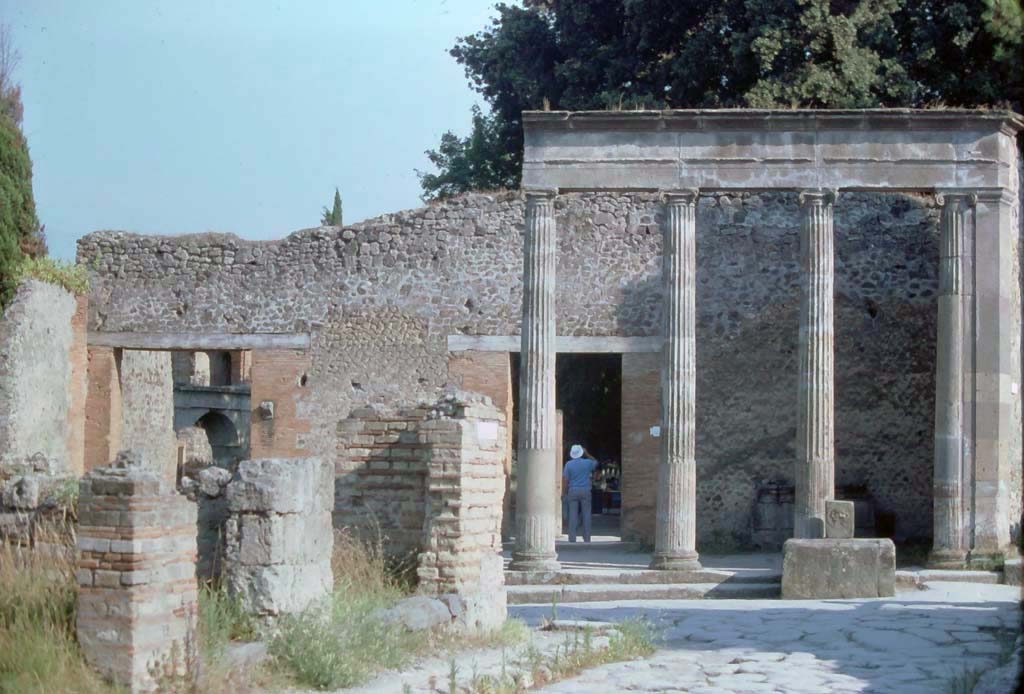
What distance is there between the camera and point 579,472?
1895 centimetres

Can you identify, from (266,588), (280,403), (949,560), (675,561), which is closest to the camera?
(266,588)

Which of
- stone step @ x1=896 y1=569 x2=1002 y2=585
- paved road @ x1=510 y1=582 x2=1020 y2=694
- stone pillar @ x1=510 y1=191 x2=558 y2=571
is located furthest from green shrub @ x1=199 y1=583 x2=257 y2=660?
stone step @ x1=896 y1=569 x2=1002 y2=585

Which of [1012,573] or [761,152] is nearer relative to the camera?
[1012,573]

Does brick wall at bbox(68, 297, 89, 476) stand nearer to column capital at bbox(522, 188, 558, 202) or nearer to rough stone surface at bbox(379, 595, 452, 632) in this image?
column capital at bbox(522, 188, 558, 202)

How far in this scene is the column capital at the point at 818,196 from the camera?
15.0m

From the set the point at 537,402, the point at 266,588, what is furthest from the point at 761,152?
the point at 266,588

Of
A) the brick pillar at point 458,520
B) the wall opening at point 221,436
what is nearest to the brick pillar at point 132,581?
the brick pillar at point 458,520

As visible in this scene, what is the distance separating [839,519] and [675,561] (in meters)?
1.85

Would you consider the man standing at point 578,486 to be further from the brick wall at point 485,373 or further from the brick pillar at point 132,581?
the brick pillar at point 132,581

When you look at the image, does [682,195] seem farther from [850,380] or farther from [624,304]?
[850,380]

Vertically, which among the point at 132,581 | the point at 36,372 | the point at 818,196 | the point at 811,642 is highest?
the point at 818,196

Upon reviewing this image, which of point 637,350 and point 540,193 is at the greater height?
point 540,193

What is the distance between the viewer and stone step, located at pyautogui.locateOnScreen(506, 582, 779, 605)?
44.8 feet

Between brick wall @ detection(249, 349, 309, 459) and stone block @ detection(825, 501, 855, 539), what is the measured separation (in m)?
8.13
